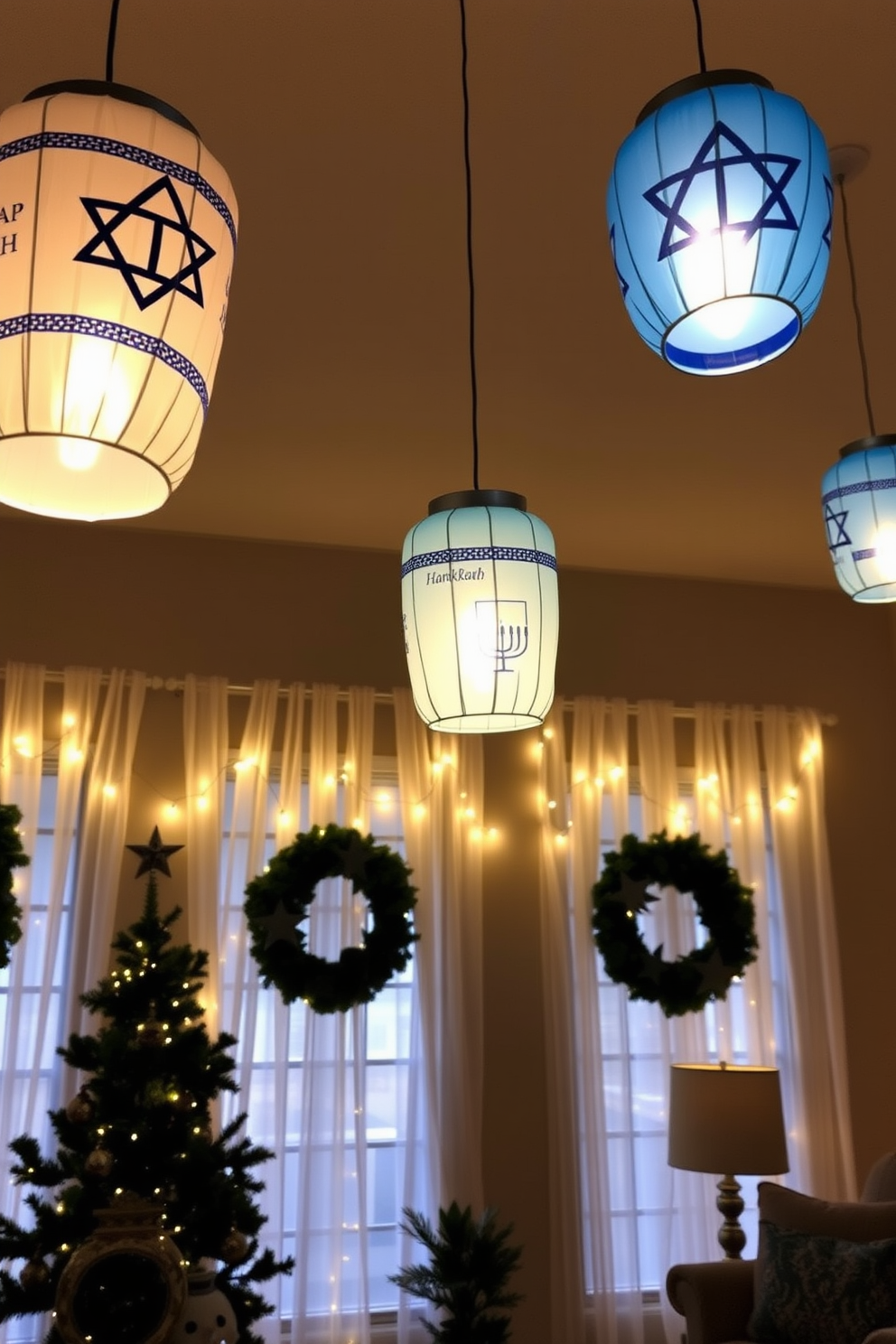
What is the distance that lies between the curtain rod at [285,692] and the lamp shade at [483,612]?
8.08 feet

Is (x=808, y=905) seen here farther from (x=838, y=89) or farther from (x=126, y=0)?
(x=126, y=0)

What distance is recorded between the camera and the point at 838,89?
86.6 inches

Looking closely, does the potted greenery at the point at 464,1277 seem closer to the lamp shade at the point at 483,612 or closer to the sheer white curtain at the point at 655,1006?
the sheer white curtain at the point at 655,1006

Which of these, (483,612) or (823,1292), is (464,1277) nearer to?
(823,1292)

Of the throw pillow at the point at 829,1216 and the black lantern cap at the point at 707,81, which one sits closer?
the black lantern cap at the point at 707,81

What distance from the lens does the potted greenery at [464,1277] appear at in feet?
11.1

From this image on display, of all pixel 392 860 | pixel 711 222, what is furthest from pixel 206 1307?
pixel 711 222

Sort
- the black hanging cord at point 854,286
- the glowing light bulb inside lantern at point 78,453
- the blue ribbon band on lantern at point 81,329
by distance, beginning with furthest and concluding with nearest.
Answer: the black hanging cord at point 854,286 → the glowing light bulb inside lantern at point 78,453 → the blue ribbon band on lantern at point 81,329

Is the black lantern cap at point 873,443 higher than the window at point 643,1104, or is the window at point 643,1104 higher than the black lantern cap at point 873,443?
the black lantern cap at point 873,443

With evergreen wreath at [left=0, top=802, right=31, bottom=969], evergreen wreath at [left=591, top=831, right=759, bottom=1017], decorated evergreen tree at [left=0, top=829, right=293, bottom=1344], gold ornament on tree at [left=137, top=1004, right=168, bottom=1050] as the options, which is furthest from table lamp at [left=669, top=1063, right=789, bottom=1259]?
evergreen wreath at [left=0, top=802, right=31, bottom=969]

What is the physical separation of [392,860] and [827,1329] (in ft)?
6.14

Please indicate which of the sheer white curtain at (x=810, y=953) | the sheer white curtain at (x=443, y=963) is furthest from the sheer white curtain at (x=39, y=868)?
the sheer white curtain at (x=810, y=953)

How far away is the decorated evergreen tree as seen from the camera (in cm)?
272

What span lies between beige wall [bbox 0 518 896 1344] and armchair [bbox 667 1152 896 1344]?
2.61ft
